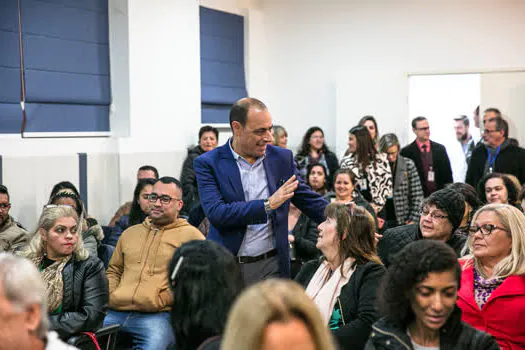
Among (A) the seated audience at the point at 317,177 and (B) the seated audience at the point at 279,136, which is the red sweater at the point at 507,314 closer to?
(A) the seated audience at the point at 317,177

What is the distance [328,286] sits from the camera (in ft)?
11.5

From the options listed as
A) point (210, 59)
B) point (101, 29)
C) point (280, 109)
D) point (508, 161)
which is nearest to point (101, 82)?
point (101, 29)

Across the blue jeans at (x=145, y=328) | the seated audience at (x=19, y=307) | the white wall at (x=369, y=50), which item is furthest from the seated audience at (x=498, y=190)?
the seated audience at (x=19, y=307)

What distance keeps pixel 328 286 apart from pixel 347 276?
0.32ft

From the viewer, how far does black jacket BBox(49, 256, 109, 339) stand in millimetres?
3803

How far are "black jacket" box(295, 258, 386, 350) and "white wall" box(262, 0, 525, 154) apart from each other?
6.19m

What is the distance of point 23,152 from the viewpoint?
6.63 metres

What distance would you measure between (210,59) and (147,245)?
5155 mm

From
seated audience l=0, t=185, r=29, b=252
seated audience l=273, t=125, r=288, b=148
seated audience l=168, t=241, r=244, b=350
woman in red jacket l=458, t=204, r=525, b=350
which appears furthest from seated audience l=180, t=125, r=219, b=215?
seated audience l=168, t=241, r=244, b=350

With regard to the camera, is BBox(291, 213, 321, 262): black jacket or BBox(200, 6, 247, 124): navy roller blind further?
BBox(200, 6, 247, 124): navy roller blind

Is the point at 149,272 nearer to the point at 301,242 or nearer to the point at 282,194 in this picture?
the point at 282,194

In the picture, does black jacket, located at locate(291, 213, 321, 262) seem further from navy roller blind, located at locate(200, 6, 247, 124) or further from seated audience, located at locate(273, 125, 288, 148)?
navy roller blind, located at locate(200, 6, 247, 124)

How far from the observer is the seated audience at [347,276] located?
10.9 ft

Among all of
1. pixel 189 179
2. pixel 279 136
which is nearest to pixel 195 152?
pixel 189 179
